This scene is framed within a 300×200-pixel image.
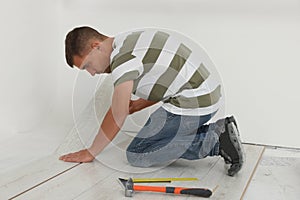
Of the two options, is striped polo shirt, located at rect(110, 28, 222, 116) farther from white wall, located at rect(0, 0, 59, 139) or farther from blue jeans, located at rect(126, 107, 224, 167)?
white wall, located at rect(0, 0, 59, 139)

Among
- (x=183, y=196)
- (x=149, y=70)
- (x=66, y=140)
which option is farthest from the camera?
(x=66, y=140)

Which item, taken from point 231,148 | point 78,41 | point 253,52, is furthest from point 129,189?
point 253,52

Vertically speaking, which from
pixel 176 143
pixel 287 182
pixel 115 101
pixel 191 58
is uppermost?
pixel 191 58

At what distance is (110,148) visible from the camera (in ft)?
5.80

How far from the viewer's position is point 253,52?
202 centimetres

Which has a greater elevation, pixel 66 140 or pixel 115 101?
pixel 115 101

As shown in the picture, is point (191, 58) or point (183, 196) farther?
point (191, 58)

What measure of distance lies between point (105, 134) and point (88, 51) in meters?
0.26

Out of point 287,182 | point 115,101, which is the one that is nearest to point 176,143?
point 115,101

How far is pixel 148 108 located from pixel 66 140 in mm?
342

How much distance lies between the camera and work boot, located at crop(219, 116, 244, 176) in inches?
61.8

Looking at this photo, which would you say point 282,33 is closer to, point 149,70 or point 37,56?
point 149,70

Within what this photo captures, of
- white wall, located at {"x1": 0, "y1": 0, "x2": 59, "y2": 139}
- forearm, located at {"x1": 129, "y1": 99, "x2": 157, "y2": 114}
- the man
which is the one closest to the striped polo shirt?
the man

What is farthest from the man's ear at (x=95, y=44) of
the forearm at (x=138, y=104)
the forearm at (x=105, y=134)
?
the forearm at (x=138, y=104)
